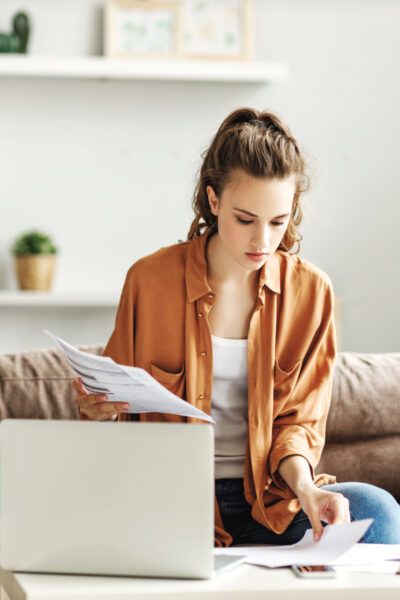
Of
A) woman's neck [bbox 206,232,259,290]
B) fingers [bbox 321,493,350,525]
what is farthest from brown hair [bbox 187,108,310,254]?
fingers [bbox 321,493,350,525]

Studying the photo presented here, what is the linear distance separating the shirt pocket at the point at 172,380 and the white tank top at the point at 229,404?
6 centimetres

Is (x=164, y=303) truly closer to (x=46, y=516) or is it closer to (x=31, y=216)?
(x=46, y=516)

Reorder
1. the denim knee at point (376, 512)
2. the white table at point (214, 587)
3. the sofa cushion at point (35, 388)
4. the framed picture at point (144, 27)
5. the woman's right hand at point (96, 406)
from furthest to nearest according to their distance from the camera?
the framed picture at point (144, 27)
the sofa cushion at point (35, 388)
the denim knee at point (376, 512)
the woman's right hand at point (96, 406)
the white table at point (214, 587)

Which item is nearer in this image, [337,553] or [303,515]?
[337,553]

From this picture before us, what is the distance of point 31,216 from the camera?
10.4 feet

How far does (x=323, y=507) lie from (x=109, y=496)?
1.17 feet

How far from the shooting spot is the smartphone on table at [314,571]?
92cm

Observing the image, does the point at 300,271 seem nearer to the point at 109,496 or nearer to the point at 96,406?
the point at 96,406

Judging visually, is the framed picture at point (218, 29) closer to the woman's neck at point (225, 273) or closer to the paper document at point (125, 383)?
the woman's neck at point (225, 273)

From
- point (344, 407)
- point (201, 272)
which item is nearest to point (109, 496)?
point (201, 272)

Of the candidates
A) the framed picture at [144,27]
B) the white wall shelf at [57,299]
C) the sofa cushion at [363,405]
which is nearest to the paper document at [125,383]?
the sofa cushion at [363,405]

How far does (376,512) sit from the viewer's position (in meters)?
1.29

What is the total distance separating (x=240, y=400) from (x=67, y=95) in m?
2.08

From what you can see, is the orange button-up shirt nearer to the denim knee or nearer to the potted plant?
the denim knee
